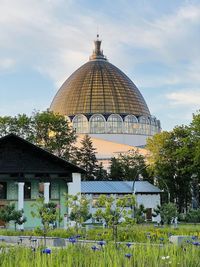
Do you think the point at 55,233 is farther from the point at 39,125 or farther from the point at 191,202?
the point at 191,202

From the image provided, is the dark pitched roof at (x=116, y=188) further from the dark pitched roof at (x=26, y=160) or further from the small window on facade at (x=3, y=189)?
the dark pitched roof at (x=26, y=160)

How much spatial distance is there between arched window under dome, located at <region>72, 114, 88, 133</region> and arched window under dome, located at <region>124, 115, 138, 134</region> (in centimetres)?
849

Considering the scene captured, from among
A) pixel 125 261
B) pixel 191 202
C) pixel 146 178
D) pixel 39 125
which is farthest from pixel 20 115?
pixel 125 261

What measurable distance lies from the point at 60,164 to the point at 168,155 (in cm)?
2207

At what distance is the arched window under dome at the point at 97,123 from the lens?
11228 cm

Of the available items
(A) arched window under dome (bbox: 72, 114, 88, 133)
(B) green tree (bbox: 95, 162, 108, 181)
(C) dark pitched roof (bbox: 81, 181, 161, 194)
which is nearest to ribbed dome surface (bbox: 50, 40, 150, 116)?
(A) arched window under dome (bbox: 72, 114, 88, 133)

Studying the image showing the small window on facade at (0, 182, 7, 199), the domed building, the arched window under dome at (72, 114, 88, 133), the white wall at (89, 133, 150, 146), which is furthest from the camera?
the domed building

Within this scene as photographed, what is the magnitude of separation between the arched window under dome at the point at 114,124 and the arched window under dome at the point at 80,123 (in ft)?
15.7

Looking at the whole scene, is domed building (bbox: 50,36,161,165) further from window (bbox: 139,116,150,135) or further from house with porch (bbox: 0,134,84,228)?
house with porch (bbox: 0,134,84,228)

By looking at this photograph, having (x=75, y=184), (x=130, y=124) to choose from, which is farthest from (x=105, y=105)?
(x=75, y=184)

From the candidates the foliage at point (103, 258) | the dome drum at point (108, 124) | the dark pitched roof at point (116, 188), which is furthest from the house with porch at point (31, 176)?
the dome drum at point (108, 124)

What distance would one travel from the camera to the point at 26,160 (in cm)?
4309

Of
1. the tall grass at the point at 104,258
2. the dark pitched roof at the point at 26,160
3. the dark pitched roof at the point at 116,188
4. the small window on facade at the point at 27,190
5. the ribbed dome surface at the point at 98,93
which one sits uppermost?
the ribbed dome surface at the point at 98,93

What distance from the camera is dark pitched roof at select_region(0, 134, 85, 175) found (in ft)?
139
